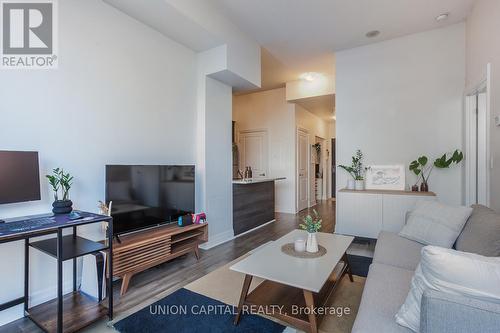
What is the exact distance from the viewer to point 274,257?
6.39 feet

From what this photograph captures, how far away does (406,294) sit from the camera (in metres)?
1.38

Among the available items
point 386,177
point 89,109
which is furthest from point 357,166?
point 89,109

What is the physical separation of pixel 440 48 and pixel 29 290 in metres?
5.56

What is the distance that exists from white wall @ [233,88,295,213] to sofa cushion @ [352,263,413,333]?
4.27 metres

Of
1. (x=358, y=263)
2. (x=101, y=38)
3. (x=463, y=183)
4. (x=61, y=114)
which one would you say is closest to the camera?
Answer: (x=61, y=114)

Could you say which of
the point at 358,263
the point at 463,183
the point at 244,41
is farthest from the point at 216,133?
the point at 463,183

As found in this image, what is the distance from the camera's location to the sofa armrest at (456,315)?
811mm

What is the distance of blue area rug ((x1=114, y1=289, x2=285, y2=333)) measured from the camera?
5.71 feet

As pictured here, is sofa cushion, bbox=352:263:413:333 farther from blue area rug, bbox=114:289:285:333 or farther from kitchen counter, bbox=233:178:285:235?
kitchen counter, bbox=233:178:285:235

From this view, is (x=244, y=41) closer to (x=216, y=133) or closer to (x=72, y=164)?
(x=216, y=133)

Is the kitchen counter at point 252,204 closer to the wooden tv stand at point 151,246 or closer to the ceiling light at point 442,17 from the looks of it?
the wooden tv stand at point 151,246

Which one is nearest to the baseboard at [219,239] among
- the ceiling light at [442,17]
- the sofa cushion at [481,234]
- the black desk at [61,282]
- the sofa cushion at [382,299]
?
the black desk at [61,282]

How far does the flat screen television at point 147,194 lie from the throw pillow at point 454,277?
93.0 inches

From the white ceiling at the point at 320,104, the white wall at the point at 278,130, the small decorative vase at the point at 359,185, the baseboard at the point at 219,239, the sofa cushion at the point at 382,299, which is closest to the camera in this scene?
the sofa cushion at the point at 382,299
